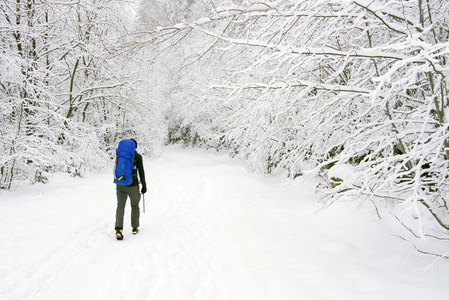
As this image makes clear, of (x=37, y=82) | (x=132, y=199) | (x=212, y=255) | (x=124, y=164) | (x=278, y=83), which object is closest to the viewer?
(x=278, y=83)

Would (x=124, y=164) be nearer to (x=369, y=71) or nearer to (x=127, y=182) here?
(x=127, y=182)

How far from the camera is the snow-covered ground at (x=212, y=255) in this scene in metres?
2.87

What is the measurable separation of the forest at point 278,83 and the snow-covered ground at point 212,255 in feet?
2.42

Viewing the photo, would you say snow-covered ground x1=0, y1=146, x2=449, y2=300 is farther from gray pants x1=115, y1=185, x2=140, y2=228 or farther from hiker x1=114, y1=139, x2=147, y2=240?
hiker x1=114, y1=139, x2=147, y2=240

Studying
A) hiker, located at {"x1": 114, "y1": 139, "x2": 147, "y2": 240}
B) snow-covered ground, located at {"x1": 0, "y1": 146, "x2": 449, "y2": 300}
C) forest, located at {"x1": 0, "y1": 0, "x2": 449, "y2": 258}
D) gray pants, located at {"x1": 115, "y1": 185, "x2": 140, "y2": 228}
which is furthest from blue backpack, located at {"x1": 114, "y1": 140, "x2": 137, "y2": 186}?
forest, located at {"x1": 0, "y1": 0, "x2": 449, "y2": 258}

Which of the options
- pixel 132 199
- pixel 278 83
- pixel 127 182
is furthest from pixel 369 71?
pixel 132 199

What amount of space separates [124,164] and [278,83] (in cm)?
325

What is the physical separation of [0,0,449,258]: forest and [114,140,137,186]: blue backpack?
1590 millimetres

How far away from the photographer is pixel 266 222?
5.14 meters

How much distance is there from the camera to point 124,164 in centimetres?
476

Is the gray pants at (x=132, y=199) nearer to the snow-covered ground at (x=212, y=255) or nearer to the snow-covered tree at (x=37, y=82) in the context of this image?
the snow-covered ground at (x=212, y=255)

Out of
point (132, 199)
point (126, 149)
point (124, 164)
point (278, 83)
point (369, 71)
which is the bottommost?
point (132, 199)

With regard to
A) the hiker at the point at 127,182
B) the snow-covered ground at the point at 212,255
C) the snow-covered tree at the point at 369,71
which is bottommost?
the snow-covered ground at the point at 212,255

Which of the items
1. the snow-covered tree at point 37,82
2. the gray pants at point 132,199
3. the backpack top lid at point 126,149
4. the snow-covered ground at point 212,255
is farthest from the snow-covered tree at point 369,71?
the snow-covered tree at point 37,82
